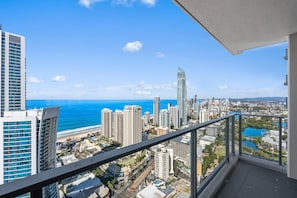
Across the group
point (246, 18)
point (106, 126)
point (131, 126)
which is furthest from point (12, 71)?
point (246, 18)

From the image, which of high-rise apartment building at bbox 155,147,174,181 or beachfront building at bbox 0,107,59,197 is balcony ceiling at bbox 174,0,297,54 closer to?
high-rise apartment building at bbox 155,147,174,181

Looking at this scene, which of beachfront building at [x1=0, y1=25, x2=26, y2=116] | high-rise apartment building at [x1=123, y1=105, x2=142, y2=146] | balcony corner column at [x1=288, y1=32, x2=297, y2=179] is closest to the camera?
balcony corner column at [x1=288, y1=32, x2=297, y2=179]

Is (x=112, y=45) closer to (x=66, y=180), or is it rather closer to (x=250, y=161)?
(x=250, y=161)

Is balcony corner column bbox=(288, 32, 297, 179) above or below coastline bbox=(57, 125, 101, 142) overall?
above

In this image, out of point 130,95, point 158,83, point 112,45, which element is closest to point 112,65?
point 112,45

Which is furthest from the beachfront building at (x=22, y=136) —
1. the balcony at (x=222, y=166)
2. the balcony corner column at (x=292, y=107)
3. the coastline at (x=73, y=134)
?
the balcony corner column at (x=292, y=107)

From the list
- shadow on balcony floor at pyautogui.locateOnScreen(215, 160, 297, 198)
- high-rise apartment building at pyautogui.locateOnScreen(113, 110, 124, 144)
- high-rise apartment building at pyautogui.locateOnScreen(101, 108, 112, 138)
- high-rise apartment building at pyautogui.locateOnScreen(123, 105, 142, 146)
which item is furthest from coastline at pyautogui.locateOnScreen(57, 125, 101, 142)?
shadow on balcony floor at pyautogui.locateOnScreen(215, 160, 297, 198)

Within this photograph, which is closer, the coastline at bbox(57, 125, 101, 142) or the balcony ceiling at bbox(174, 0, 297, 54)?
the balcony ceiling at bbox(174, 0, 297, 54)
